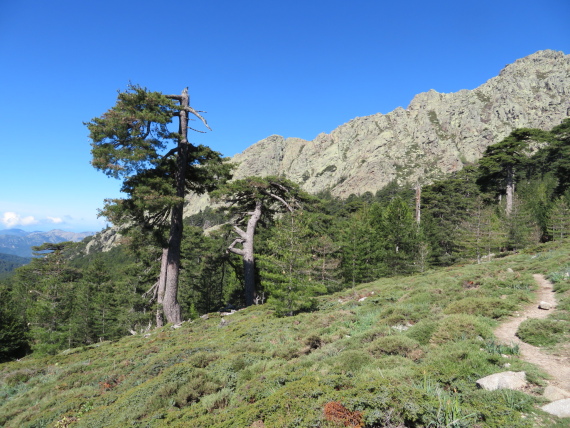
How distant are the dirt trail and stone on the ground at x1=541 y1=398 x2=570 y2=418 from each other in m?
0.92

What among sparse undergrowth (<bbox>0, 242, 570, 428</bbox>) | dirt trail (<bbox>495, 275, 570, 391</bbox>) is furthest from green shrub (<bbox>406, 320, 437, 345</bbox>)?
dirt trail (<bbox>495, 275, 570, 391</bbox>)

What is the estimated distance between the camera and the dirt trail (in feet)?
15.8

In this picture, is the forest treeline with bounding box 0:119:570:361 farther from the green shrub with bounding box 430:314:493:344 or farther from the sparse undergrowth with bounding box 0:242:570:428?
the green shrub with bounding box 430:314:493:344

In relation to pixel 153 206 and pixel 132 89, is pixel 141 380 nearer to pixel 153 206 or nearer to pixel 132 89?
pixel 153 206

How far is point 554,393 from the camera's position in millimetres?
4188

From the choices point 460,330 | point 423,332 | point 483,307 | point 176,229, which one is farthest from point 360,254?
point 460,330

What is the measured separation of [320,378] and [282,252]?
9.24m

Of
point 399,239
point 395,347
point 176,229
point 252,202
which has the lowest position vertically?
point 395,347

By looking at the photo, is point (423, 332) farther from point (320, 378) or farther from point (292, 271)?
point (292, 271)

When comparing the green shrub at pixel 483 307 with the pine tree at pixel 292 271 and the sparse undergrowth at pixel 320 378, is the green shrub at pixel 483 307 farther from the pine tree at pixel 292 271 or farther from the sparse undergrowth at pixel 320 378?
the pine tree at pixel 292 271

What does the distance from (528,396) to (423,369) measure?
62.7 inches

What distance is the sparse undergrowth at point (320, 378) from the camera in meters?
4.03

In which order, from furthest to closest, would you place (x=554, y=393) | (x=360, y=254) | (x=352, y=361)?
(x=360, y=254) → (x=352, y=361) → (x=554, y=393)

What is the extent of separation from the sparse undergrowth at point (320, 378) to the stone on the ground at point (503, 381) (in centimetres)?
16
